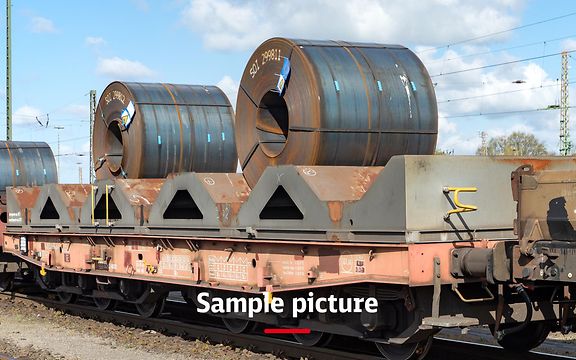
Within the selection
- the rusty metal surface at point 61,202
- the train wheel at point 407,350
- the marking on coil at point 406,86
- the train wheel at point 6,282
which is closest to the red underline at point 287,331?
the train wheel at point 407,350

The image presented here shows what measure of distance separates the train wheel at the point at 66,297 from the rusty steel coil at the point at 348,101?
746 centimetres

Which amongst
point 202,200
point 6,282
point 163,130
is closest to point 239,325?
point 202,200

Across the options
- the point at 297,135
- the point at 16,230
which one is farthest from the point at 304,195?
the point at 16,230

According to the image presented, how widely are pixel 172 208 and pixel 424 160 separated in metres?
4.53

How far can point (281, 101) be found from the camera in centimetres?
972

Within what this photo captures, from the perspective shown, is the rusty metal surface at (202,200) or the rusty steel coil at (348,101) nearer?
the rusty steel coil at (348,101)

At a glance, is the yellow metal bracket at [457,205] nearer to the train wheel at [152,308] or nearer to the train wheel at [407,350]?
the train wheel at [407,350]

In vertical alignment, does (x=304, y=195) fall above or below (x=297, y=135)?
below

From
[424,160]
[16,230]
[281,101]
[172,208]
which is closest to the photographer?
[424,160]

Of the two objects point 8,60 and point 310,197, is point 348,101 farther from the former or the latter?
point 8,60

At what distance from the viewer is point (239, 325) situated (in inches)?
439

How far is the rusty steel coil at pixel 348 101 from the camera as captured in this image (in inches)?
345

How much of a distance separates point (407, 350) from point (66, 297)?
9.15 metres

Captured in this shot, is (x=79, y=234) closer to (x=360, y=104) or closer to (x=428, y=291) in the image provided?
(x=360, y=104)
